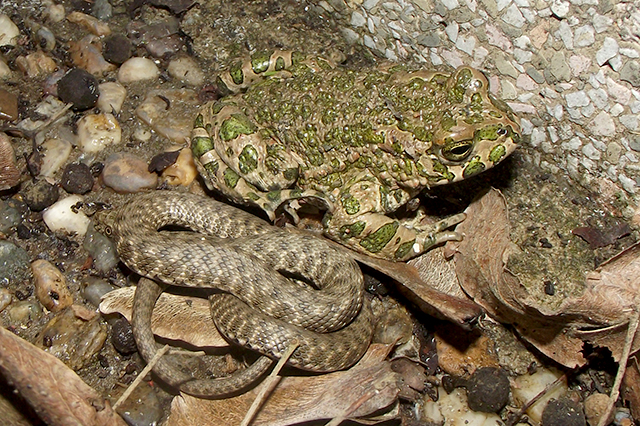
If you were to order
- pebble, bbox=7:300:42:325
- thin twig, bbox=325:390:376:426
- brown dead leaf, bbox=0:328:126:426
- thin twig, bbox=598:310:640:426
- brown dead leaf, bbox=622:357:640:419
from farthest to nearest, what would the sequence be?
pebble, bbox=7:300:42:325 < brown dead leaf, bbox=622:357:640:419 < thin twig, bbox=325:390:376:426 < thin twig, bbox=598:310:640:426 < brown dead leaf, bbox=0:328:126:426

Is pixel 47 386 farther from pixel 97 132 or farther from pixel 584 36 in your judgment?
pixel 584 36

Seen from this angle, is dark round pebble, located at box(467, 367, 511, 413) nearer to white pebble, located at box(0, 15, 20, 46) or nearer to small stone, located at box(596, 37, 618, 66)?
small stone, located at box(596, 37, 618, 66)

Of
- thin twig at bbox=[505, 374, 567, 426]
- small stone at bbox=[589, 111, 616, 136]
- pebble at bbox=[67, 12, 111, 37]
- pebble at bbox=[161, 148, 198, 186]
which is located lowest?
thin twig at bbox=[505, 374, 567, 426]

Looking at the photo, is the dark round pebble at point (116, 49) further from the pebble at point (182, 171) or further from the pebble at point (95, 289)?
the pebble at point (95, 289)

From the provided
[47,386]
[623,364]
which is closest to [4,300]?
[47,386]

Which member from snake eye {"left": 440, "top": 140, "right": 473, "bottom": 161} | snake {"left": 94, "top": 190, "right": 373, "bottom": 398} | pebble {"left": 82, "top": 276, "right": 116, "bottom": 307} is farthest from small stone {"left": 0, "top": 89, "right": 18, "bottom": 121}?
snake eye {"left": 440, "top": 140, "right": 473, "bottom": 161}

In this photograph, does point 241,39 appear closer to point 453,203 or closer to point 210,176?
point 210,176
